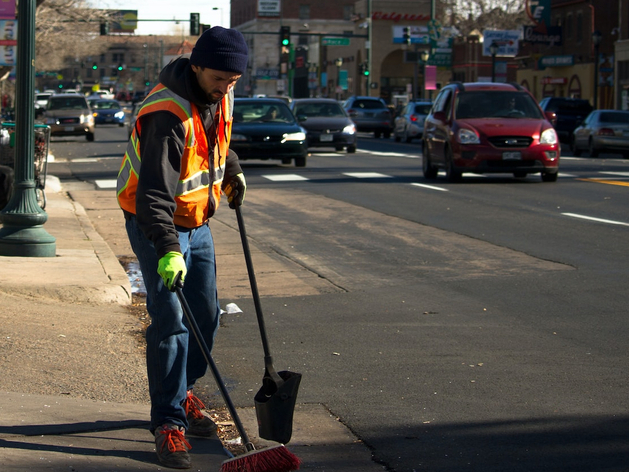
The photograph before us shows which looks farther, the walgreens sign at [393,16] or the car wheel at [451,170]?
the walgreens sign at [393,16]

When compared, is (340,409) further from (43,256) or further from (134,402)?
(43,256)

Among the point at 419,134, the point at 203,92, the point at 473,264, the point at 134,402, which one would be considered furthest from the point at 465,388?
the point at 419,134

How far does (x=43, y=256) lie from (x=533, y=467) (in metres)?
6.28

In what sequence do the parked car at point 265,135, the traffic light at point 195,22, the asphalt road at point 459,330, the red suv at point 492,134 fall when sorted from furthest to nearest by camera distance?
the traffic light at point 195,22
the parked car at point 265,135
the red suv at point 492,134
the asphalt road at point 459,330

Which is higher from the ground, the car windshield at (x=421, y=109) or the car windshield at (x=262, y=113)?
the car windshield at (x=421, y=109)

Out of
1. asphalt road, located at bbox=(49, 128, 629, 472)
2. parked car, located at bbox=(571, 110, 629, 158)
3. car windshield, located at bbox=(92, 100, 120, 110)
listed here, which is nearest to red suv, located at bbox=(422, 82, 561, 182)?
asphalt road, located at bbox=(49, 128, 629, 472)

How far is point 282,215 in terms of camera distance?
47.3ft

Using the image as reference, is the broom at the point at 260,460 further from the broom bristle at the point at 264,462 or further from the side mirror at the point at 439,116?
the side mirror at the point at 439,116

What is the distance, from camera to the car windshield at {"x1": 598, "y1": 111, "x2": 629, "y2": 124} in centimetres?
3047

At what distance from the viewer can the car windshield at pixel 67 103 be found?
40094 mm

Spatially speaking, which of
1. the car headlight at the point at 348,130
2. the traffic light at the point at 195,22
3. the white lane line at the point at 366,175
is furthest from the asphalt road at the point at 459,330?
the traffic light at the point at 195,22

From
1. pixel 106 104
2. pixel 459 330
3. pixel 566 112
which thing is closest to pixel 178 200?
pixel 459 330

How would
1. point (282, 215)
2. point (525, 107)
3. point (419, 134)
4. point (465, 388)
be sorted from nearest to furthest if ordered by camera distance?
point (465, 388) → point (282, 215) → point (525, 107) → point (419, 134)

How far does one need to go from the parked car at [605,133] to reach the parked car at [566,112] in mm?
5338
